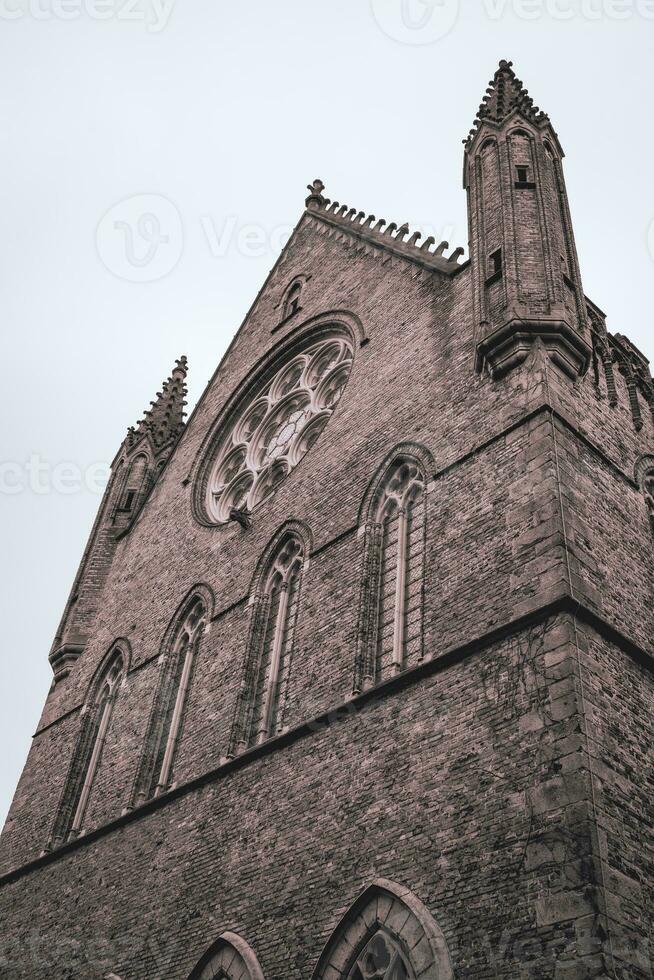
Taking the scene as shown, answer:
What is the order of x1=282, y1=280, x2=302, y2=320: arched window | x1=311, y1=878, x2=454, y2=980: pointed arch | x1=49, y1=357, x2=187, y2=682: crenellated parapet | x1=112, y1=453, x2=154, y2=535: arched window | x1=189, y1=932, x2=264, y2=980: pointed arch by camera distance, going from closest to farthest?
x1=311, y1=878, x2=454, y2=980: pointed arch → x1=189, y1=932, x2=264, y2=980: pointed arch → x1=49, y1=357, x2=187, y2=682: crenellated parapet → x1=282, y1=280, x2=302, y2=320: arched window → x1=112, y1=453, x2=154, y2=535: arched window

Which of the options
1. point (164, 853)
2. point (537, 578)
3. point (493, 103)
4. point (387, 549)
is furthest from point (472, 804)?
point (493, 103)

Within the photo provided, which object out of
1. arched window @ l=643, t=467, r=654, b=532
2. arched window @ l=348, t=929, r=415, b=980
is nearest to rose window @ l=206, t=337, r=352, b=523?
arched window @ l=643, t=467, r=654, b=532

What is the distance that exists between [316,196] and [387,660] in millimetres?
14939

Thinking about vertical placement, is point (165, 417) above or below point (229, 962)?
above

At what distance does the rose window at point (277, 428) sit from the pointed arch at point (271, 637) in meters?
1.79

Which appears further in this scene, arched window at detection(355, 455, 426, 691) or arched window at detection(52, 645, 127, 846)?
arched window at detection(52, 645, 127, 846)

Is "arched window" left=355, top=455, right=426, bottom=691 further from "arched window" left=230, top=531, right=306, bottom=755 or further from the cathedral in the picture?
"arched window" left=230, top=531, right=306, bottom=755

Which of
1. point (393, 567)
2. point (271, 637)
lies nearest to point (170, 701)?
point (271, 637)

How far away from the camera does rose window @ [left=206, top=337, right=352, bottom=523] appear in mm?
18938

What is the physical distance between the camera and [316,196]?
25.0 m

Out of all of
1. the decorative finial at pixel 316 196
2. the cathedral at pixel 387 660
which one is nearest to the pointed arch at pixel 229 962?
the cathedral at pixel 387 660

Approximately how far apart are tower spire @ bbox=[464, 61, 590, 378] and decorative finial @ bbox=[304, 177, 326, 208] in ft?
22.1

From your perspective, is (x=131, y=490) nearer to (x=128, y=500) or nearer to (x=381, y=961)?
(x=128, y=500)

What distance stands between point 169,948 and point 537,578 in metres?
6.57
